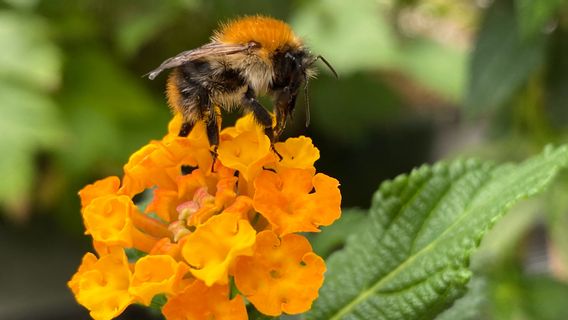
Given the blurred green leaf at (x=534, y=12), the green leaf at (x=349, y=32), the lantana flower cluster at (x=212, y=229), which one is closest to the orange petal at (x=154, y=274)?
the lantana flower cluster at (x=212, y=229)

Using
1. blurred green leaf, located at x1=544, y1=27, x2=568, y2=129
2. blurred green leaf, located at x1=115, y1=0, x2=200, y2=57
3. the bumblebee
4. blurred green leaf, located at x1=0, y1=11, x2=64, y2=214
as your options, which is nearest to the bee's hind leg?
the bumblebee

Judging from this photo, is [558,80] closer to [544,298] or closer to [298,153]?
[544,298]

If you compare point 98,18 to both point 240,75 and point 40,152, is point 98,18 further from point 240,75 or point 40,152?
point 240,75

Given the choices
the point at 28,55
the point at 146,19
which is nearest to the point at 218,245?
the point at 146,19

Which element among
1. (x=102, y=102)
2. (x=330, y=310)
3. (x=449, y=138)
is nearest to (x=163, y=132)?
(x=102, y=102)

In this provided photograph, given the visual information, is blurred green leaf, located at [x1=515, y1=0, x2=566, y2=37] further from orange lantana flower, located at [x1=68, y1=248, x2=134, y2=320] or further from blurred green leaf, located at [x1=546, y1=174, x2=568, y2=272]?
orange lantana flower, located at [x1=68, y1=248, x2=134, y2=320]
